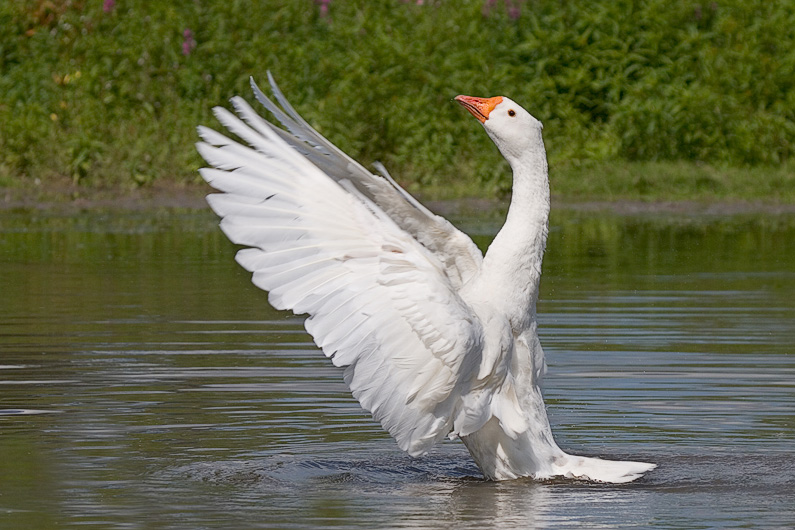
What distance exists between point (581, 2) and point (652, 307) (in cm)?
1028

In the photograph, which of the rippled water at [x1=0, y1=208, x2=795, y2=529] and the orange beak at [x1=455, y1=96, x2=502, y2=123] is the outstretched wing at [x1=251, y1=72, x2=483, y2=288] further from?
the rippled water at [x1=0, y1=208, x2=795, y2=529]

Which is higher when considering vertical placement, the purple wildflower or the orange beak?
Result: the purple wildflower

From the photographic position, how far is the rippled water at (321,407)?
672 cm

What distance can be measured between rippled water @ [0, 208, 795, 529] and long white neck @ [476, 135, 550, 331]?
2.55 feet

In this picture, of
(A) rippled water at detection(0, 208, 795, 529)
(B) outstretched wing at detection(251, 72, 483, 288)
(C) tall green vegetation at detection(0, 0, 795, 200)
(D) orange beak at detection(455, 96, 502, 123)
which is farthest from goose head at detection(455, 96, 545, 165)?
(C) tall green vegetation at detection(0, 0, 795, 200)

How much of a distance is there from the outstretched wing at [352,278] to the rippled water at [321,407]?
46 centimetres

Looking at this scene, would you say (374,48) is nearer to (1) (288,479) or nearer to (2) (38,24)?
(2) (38,24)

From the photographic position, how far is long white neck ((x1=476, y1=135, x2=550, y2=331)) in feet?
22.9

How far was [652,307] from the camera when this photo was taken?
41.3 ft


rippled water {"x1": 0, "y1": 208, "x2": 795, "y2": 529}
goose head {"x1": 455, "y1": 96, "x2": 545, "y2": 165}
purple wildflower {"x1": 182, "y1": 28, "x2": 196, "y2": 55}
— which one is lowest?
rippled water {"x1": 0, "y1": 208, "x2": 795, "y2": 529}

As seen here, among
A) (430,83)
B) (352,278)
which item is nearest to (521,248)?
(352,278)

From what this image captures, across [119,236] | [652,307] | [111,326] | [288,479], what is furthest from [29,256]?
[288,479]

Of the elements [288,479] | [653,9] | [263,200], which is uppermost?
[653,9]

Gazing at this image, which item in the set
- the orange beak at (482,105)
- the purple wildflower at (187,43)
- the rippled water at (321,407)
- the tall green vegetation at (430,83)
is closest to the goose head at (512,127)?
the orange beak at (482,105)
